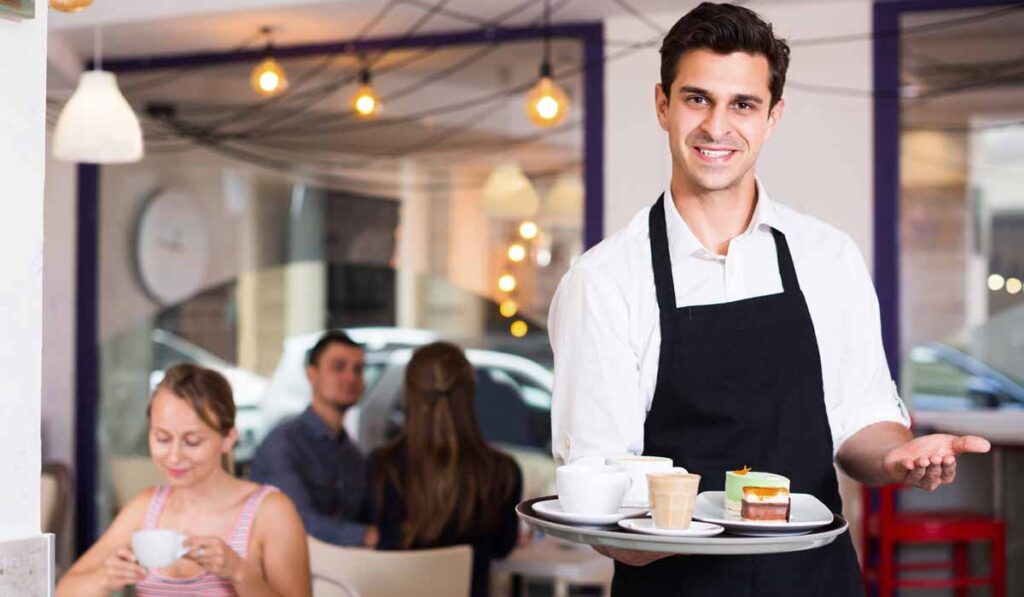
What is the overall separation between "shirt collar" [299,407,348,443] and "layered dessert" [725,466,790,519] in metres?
3.63

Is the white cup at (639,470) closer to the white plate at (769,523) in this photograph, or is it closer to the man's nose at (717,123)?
the white plate at (769,523)

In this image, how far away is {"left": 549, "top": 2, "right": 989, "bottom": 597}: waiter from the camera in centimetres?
206

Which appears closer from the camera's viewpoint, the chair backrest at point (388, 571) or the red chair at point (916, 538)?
the chair backrest at point (388, 571)

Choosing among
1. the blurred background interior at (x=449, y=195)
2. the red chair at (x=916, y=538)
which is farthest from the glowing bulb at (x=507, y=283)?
the red chair at (x=916, y=538)

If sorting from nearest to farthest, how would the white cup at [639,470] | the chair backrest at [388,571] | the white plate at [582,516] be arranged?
the white plate at [582,516] < the white cup at [639,470] < the chair backrest at [388,571]

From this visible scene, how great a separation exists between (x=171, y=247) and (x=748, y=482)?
462 cm

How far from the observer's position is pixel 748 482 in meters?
1.82

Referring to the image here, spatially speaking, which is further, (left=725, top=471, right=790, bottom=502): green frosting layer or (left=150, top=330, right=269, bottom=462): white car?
(left=150, top=330, right=269, bottom=462): white car

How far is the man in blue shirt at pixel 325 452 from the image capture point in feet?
17.4

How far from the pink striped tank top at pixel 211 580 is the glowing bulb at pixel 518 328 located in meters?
2.14

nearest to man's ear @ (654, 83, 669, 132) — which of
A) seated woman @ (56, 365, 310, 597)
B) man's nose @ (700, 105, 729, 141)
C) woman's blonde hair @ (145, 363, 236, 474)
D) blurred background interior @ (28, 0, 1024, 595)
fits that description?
man's nose @ (700, 105, 729, 141)

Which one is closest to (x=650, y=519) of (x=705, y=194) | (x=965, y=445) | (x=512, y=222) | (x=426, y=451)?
(x=965, y=445)

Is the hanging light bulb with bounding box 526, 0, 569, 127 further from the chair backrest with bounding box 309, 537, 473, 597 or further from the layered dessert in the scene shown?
the layered dessert

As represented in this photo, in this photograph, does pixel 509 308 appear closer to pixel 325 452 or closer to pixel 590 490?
pixel 325 452
